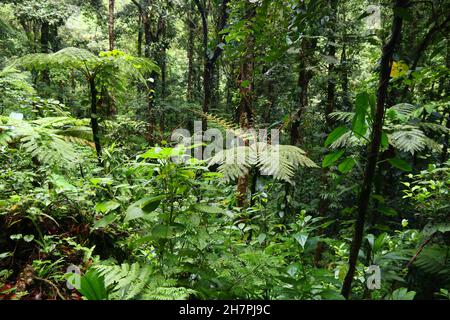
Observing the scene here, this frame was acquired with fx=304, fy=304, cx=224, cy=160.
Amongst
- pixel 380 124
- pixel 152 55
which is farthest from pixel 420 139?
pixel 152 55

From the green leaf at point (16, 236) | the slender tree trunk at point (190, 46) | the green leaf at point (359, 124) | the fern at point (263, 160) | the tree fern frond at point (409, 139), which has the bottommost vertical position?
the green leaf at point (16, 236)

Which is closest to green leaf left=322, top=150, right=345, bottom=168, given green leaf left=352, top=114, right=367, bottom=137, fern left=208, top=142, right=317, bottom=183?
green leaf left=352, top=114, right=367, bottom=137

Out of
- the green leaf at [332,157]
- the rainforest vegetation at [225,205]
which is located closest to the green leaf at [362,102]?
the rainforest vegetation at [225,205]

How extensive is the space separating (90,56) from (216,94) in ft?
34.8

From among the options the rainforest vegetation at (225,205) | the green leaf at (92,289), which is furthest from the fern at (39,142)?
the green leaf at (92,289)

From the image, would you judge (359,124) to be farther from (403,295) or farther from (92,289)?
(92,289)

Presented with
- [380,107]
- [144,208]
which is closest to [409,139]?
[380,107]

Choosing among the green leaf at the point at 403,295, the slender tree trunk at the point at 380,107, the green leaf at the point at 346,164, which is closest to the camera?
the slender tree trunk at the point at 380,107

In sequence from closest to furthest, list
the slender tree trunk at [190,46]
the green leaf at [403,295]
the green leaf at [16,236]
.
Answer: the green leaf at [403,295] < the green leaf at [16,236] < the slender tree trunk at [190,46]

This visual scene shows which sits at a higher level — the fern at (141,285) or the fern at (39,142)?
the fern at (39,142)

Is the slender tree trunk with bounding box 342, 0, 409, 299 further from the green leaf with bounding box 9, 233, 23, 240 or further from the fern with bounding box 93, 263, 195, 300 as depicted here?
the green leaf with bounding box 9, 233, 23, 240

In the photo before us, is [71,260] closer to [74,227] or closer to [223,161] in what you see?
[74,227]

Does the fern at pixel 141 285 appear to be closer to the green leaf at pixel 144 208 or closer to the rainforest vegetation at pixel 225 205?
the rainforest vegetation at pixel 225 205

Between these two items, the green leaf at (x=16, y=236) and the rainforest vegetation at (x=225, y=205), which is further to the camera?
the green leaf at (x=16, y=236)
